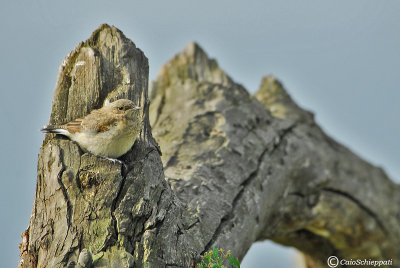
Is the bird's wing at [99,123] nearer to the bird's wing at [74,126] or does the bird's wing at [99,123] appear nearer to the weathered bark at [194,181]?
the bird's wing at [74,126]

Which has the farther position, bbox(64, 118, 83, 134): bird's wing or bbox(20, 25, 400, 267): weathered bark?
bbox(64, 118, 83, 134): bird's wing

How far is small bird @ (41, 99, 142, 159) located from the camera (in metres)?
3.17

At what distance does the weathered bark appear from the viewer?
9.93 ft

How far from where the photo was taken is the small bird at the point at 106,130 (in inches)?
125

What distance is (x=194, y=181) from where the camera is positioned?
168 inches

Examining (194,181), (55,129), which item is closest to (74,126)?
(55,129)

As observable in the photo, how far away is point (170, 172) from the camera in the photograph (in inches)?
174

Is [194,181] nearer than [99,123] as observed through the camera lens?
No

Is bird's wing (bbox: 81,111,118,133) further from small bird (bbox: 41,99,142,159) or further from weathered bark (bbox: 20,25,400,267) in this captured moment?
weathered bark (bbox: 20,25,400,267)

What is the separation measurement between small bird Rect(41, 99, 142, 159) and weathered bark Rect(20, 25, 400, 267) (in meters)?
0.07

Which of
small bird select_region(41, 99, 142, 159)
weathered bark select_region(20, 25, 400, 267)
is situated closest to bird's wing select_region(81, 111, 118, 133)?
small bird select_region(41, 99, 142, 159)

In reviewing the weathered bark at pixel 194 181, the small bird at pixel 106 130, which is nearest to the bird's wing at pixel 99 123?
the small bird at pixel 106 130

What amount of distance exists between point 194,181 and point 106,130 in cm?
127

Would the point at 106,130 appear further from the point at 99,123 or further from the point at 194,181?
the point at 194,181
